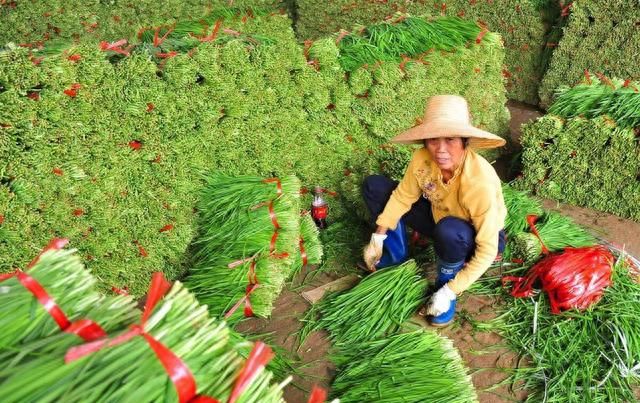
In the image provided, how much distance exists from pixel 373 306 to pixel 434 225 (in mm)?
629

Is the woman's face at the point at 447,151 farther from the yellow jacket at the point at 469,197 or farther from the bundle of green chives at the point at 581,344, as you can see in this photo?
the bundle of green chives at the point at 581,344

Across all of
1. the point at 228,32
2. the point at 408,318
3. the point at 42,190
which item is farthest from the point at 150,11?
the point at 408,318

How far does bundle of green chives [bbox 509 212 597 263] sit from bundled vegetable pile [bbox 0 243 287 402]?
220cm

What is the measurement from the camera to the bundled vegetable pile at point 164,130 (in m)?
2.06

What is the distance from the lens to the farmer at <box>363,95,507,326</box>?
233 cm

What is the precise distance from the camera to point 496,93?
15.0 feet

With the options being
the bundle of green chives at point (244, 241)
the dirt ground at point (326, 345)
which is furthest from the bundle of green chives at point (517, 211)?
the bundle of green chives at point (244, 241)

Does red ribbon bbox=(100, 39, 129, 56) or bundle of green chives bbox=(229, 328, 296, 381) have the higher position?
red ribbon bbox=(100, 39, 129, 56)

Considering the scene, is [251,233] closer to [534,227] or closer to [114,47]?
[114,47]

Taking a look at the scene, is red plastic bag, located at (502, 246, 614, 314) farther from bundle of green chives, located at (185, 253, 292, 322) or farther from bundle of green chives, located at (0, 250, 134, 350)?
bundle of green chives, located at (0, 250, 134, 350)

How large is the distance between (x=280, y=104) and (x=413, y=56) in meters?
1.32

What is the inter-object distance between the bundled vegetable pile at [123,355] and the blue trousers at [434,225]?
158cm

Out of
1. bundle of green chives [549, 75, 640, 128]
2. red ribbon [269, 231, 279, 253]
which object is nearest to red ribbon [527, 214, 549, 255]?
bundle of green chives [549, 75, 640, 128]

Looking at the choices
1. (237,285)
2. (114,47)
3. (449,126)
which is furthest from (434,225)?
(114,47)
